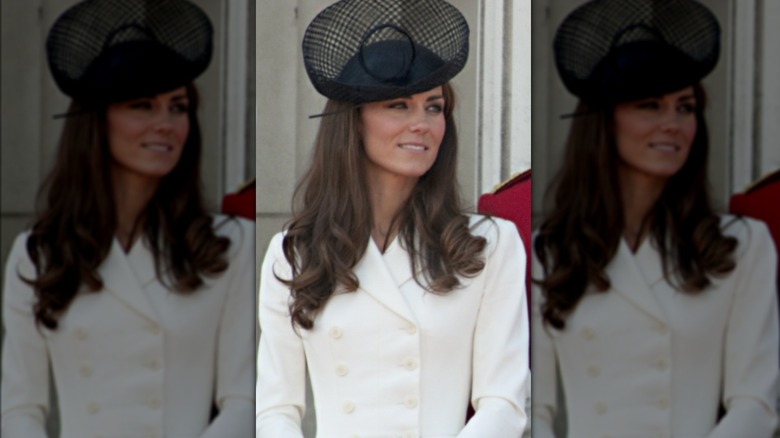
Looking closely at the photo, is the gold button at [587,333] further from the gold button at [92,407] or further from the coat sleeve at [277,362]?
the gold button at [92,407]

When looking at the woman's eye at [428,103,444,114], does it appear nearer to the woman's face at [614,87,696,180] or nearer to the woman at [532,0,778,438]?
the woman at [532,0,778,438]

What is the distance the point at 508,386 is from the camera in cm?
444

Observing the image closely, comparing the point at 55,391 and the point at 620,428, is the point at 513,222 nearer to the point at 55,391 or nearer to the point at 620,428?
the point at 620,428

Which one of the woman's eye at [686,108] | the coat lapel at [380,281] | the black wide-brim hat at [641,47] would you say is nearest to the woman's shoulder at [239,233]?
the coat lapel at [380,281]

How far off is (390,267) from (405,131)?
0.47 meters

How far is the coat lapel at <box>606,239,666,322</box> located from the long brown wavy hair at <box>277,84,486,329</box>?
0.46 meters

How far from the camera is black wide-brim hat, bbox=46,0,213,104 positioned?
441 centimetres

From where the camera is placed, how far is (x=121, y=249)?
14.6 feet

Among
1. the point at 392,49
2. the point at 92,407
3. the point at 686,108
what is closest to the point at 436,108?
the point at 392,49

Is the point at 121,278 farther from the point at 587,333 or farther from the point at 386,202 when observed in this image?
the point at 587,333

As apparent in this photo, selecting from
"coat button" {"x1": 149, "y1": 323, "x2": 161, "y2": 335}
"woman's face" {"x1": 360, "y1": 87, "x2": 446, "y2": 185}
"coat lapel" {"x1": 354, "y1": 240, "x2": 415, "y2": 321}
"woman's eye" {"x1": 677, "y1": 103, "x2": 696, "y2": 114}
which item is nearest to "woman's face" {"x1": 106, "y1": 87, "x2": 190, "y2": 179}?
"coat button" {"x1": 149, "y1": 323, "x2": 161, "y2": 335}

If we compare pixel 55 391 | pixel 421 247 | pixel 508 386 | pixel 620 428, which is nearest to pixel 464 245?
pixel 421 247

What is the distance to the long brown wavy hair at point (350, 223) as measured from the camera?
14.7ft

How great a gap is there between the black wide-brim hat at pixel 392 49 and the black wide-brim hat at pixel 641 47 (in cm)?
45
